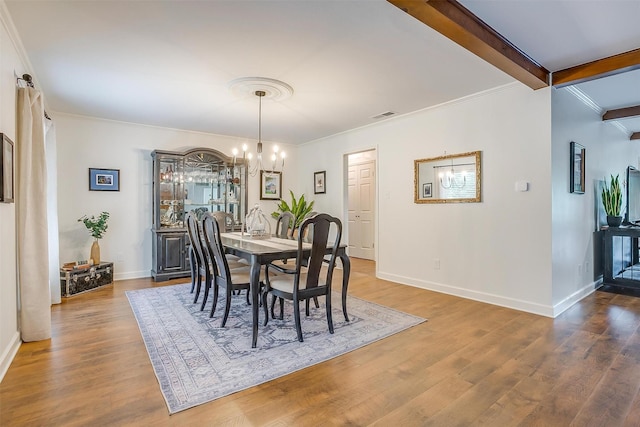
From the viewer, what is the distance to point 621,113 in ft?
14.3

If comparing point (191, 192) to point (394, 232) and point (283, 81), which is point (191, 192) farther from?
point (394, 232)

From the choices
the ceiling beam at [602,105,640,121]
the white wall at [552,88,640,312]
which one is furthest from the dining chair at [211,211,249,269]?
the ceiling beam at [602,105,640,121]

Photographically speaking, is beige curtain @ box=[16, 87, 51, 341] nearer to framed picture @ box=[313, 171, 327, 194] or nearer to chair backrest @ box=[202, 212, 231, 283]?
chair backrest @ box=[202, 212, 231, 283]

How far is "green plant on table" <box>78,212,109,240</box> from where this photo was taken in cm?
447

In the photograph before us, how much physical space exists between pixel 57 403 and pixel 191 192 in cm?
375

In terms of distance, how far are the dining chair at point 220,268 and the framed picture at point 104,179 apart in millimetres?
2648

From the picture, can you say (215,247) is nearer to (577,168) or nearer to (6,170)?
(6,170)

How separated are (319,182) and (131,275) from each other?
3.51 m

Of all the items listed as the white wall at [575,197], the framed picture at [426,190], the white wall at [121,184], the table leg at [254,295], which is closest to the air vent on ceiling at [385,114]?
the framed picture at [426,190]

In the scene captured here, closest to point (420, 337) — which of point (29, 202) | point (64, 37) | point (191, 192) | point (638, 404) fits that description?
point (638, 404)

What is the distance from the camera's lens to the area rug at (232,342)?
2.06 metres

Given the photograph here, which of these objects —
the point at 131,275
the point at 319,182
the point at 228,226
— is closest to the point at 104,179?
the point at 131,275

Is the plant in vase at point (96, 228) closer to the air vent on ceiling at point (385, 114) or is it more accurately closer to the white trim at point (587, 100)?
the air vent on ceiling at point (385, 114)

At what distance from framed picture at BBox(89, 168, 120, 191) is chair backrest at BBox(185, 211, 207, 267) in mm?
2060
